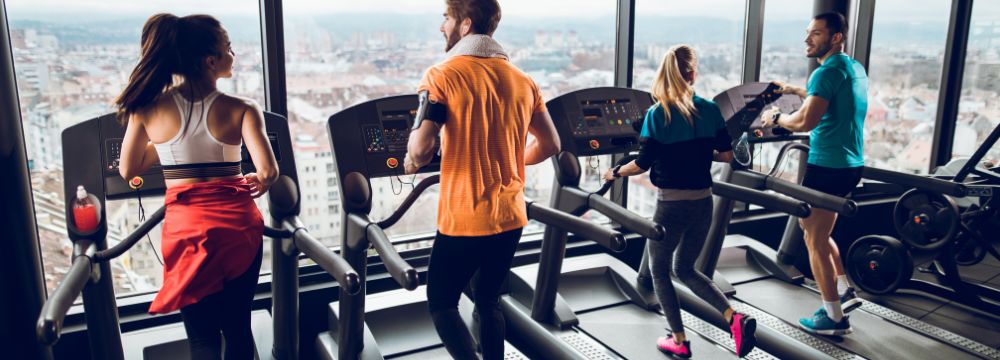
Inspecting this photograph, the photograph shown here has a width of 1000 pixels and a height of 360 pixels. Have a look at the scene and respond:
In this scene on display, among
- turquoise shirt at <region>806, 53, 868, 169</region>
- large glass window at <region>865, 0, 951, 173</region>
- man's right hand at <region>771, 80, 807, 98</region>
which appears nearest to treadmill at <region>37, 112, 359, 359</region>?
turquoise shirt at <region>806, 53, 868, 169</region>

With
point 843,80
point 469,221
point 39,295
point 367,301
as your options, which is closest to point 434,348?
point 367,301

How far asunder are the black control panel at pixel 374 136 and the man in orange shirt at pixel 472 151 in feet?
1.63

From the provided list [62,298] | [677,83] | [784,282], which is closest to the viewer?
[62,298]

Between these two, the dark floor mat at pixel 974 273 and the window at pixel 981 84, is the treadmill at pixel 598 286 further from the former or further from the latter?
the window at pixel 981 84

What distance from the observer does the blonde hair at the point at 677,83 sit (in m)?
2.72

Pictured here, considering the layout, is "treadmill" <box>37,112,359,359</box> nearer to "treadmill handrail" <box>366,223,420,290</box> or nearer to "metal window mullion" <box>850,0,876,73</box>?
"treadmill handrail" <box>366,223,420,290</box>

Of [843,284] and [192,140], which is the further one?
[843,284]

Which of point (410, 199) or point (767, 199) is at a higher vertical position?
point (410, 199)

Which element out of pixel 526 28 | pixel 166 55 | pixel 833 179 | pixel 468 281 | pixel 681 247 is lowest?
pixel 681 247

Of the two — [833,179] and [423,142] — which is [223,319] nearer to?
[423,142]

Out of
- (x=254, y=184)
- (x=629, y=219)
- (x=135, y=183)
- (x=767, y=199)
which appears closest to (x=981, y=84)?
(x=767, y=199)

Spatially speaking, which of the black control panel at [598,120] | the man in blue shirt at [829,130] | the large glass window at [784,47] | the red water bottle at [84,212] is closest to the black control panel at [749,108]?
the man in blue shirt at [829,130]

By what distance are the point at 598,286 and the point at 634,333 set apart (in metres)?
0.48

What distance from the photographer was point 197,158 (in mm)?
1934
